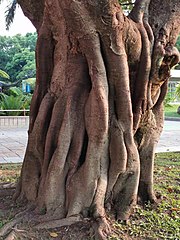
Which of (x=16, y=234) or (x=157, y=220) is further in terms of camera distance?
(x=157, y=220)

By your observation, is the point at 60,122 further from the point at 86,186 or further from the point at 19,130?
the point at 19,130

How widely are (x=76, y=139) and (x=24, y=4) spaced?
5.73 ft

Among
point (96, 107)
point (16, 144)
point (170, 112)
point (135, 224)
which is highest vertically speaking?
point (96, 107)

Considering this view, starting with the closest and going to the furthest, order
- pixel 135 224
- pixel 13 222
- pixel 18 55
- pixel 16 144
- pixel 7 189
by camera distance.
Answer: pixel 13 222 < pixel 135 224 < pixel 7 189 < pixel 16 144 < pixel 18 55

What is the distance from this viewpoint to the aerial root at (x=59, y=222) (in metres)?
3.36

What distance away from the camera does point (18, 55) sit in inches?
1639

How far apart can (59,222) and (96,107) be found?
1.11 meters

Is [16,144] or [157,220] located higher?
[157,220]

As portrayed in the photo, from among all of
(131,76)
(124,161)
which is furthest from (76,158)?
(131,76)

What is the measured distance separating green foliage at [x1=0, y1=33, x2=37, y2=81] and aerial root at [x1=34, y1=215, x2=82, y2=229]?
33579 mm

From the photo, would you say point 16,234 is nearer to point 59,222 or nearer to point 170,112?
point 59,222

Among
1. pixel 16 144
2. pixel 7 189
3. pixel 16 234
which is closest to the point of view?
pixel 16 234

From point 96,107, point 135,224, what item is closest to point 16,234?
point 135,224

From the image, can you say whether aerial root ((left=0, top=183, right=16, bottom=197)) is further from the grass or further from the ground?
the grass
